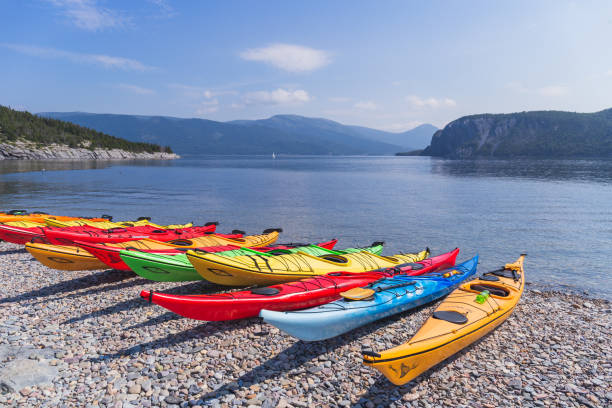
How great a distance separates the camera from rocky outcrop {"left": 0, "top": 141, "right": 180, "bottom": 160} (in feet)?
303

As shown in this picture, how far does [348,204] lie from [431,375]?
26959 mm

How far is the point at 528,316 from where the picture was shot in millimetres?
9328

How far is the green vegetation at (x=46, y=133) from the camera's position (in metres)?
101

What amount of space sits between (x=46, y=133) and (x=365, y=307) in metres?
132

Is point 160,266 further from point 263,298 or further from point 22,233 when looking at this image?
point 22,233

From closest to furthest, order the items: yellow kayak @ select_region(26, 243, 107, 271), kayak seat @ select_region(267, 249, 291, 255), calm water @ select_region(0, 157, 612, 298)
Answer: yellow kayak @ select_region(26, 243, 107, 271)
kayak seat @ select_region(267, 249, 291, 255)
calm water @ select_region(0, 157, 612, 298)

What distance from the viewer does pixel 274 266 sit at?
1017 centimetres

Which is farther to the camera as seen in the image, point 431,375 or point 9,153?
point 9,153

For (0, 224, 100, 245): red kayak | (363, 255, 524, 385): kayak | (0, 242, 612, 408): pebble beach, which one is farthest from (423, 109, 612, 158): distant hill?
(0, 224, 100, 245): red kayak

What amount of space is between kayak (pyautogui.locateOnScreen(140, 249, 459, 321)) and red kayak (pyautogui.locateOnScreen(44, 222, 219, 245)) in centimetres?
670

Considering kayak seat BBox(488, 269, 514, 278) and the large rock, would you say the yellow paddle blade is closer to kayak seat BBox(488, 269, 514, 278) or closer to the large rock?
kayak seat BBox(488, 269, 514, 278)

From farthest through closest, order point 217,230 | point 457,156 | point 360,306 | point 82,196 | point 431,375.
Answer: point 457,156 < point 82,196 < point 217,230 < point 360,306 < point 431,375

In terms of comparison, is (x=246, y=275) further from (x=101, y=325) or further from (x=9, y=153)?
(x=9, y=153)

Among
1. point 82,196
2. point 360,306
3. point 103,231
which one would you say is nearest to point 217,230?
point 103,231
